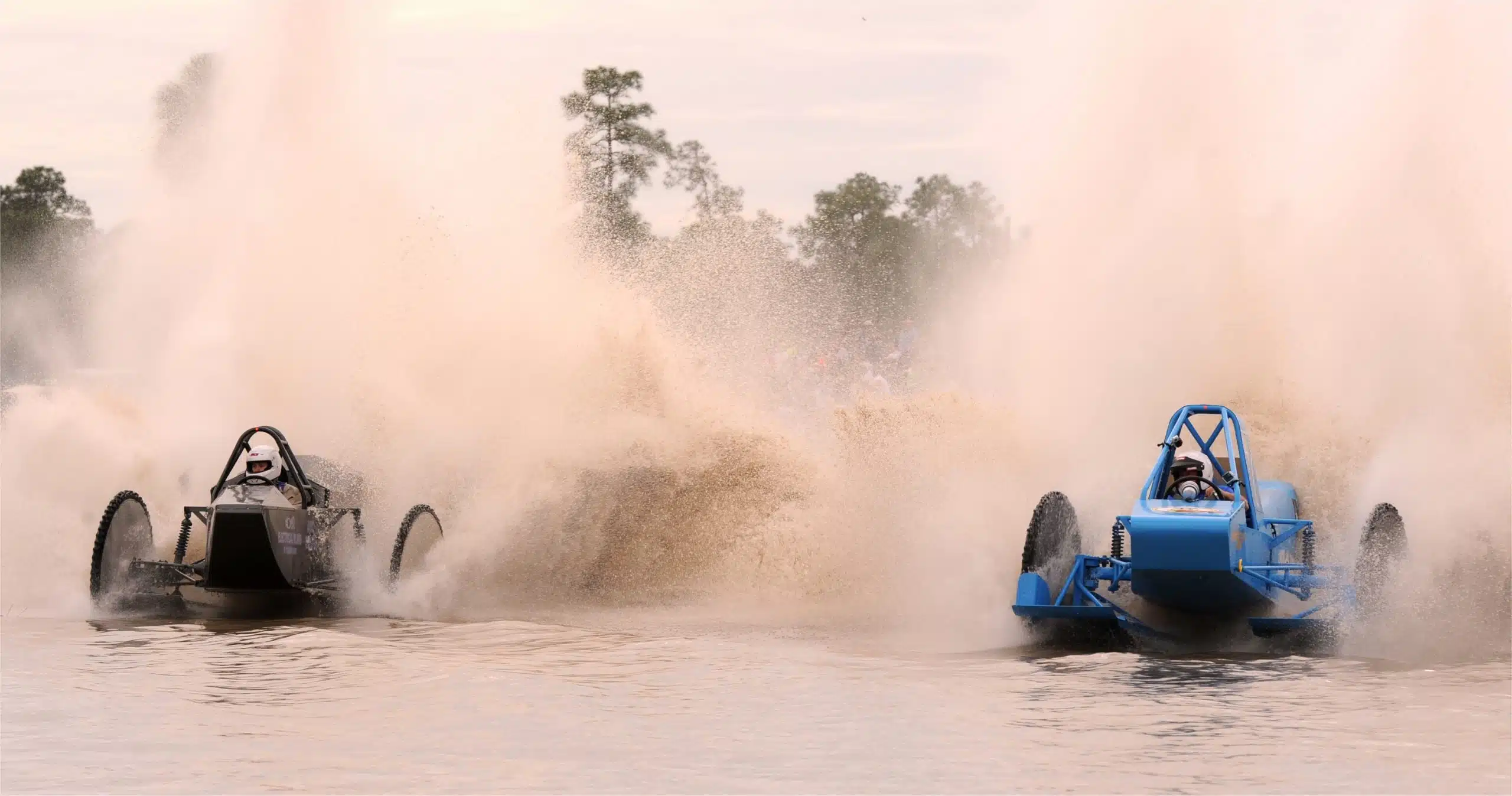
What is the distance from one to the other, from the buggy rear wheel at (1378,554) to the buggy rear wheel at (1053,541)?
7.25ft

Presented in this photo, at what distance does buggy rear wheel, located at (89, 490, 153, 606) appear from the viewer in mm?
16766

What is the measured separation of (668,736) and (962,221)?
48.5m

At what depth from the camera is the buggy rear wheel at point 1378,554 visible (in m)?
13.8

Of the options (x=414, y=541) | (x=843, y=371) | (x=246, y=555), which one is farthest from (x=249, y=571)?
(x=843, y=371)

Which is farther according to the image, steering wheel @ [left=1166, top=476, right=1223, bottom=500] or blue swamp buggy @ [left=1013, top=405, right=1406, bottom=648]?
steering wheel @ [left=1166, top=476, right=1223, bottom=500]

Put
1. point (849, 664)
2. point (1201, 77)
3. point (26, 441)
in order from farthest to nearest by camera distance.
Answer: point (1201, 77) < point (26, 441) < point (849, 664)

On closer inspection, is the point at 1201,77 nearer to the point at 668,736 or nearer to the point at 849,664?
the point at 849,664

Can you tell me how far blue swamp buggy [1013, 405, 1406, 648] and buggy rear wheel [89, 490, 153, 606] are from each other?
339 inches

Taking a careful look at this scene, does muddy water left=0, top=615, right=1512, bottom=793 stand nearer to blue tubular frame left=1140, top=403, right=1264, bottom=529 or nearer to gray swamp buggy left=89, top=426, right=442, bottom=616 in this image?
gray swamp buggy left=89, top=426, right=442, bottom=616

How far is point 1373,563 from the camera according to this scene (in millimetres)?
14055

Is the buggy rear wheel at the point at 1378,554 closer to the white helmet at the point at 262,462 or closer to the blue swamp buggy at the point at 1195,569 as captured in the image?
the blue swamp buggy at the point at 1195,569

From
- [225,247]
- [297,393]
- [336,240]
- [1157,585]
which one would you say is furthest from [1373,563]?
[225,247]

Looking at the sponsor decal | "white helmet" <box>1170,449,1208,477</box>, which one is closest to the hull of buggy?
the sponsor decal

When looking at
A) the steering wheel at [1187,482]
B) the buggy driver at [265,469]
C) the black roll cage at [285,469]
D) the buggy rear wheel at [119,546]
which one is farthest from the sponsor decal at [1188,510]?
the buggy rear wheel at [119,546]
